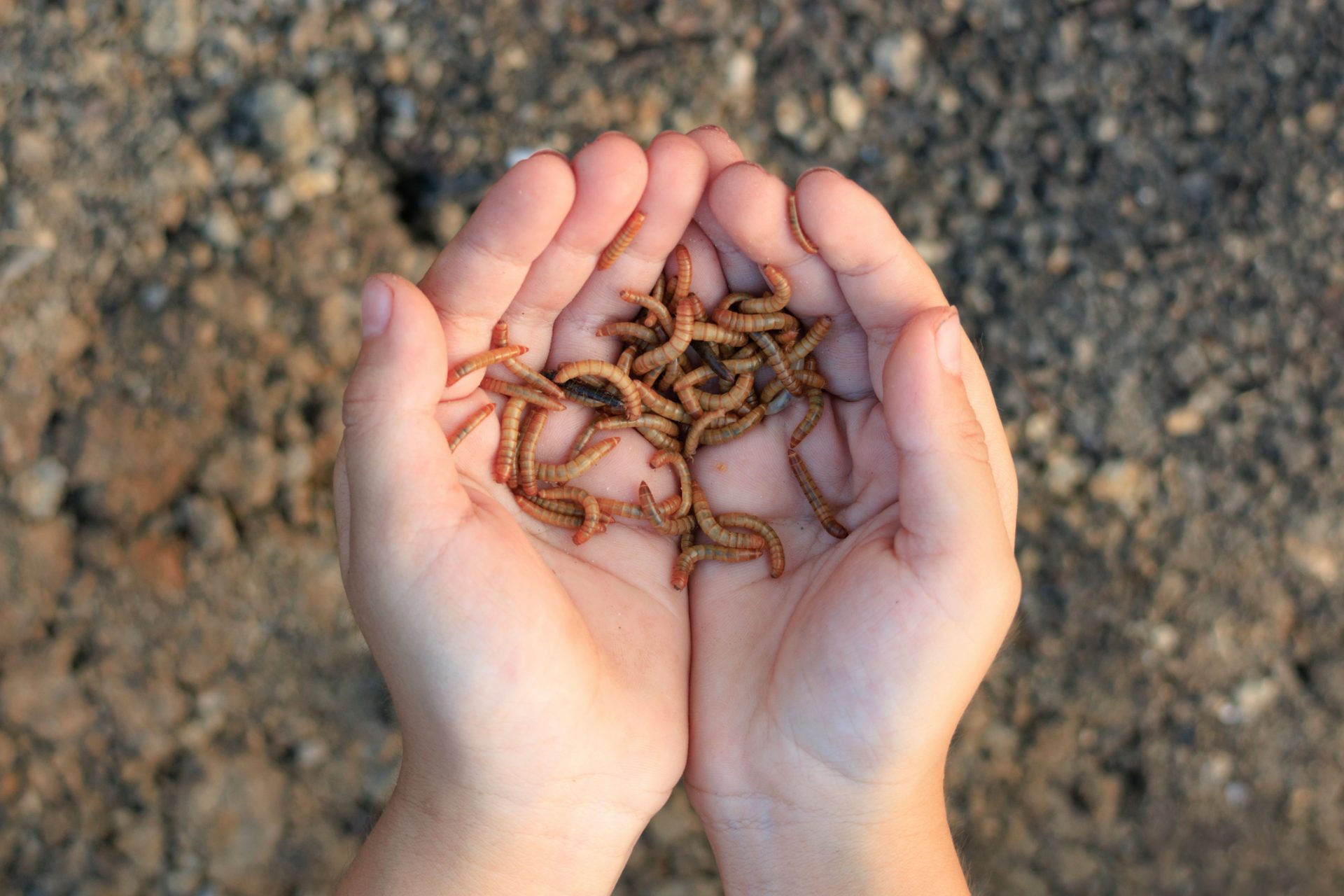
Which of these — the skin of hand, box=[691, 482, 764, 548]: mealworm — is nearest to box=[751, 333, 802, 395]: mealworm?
the skin of hand

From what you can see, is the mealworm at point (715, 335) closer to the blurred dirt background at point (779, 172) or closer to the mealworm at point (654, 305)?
the mealworm at point (654, 305)

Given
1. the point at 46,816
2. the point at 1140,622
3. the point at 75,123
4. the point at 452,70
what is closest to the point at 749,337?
the point at 452,70

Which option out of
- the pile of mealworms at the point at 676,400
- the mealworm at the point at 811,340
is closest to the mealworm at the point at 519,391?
the pile of mealworms at the point at 676,400

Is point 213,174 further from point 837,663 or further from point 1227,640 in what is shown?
point 1227,640

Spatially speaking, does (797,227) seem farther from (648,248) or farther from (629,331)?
(629,331)

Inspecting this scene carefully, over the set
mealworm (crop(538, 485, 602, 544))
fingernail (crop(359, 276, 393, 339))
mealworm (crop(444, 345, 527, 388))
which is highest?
fingernail (crop(359, 276, 393, 339))

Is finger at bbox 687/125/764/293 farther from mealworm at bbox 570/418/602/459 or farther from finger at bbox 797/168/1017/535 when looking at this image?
mealworm at bbox 570/418/602/459
